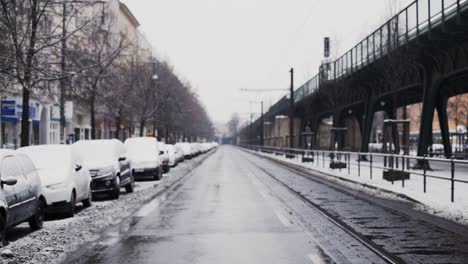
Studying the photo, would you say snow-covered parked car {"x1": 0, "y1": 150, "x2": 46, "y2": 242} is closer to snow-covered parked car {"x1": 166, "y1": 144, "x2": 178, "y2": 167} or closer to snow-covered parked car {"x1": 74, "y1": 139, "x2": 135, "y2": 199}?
snow-covered parked car {"x1": 74, "y1": 139, "x2": 135, "y2": 199}

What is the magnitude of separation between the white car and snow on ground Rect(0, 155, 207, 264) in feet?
1.12

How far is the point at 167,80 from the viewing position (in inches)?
2335

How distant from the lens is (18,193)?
10812 mm

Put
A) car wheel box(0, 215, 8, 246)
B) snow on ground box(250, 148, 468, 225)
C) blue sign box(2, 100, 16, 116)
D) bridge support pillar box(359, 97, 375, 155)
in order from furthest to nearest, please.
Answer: bridge support pillar box(359, 97, 375, 155) → blue sign box(2, 100, 16, 116) → snow on ground box(250, 148, 468, 225) → car wheel box(0, 215, 8, 246)

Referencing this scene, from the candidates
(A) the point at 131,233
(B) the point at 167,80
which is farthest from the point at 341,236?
(B) the point at 167,80

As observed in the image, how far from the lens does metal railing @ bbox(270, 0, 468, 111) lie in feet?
79.5

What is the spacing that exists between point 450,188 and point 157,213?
7343 millimetres

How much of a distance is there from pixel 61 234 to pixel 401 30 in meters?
22.6

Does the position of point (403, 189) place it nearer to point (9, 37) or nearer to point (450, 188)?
point (450, 188)

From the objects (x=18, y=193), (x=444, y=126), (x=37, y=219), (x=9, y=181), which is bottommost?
(x=37, y=219)

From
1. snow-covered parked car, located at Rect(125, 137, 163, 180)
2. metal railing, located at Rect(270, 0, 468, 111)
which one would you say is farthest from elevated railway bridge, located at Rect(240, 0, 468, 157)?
snow-covered parked car, located at Rect(125, 137, 163, 180)

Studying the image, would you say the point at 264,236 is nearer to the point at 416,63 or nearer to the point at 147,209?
the point at 147,209

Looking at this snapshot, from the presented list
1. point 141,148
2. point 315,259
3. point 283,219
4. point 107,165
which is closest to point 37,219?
point 283,219

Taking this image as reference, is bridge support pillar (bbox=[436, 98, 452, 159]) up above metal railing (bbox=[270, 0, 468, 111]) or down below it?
below
